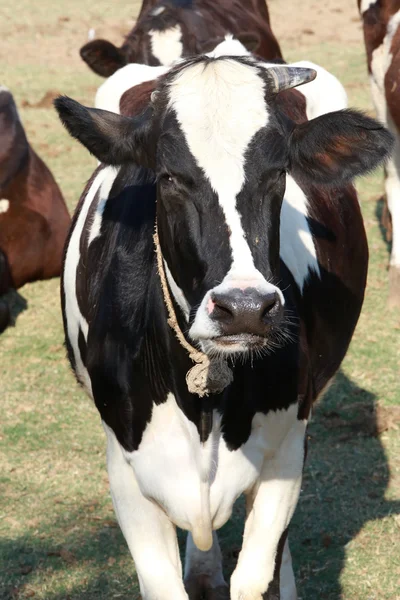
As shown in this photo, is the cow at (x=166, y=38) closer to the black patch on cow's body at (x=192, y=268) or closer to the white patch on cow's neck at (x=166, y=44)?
the white patch on cow's neck at (x=166, y=44)

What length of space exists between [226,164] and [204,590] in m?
1.97

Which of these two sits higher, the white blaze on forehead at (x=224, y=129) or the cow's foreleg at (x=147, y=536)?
the white blaze on forehead at (x=224, y=129)

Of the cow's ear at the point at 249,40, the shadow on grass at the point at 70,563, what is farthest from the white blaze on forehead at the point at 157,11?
the shadow on grass at the point at 70,563

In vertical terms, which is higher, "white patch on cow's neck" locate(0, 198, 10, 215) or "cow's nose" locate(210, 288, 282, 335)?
"cow's nose" locate(210, 288, 282, 335)

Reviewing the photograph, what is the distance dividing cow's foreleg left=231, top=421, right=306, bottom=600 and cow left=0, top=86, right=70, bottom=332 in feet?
14.7

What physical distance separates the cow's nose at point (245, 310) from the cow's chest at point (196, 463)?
2.14 ft

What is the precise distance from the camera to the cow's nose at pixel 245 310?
8.37ft

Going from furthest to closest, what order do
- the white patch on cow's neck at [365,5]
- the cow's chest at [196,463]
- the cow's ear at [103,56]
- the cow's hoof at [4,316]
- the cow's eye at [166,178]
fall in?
1. the cow's ear at [103,56]
2. the white patch on cow's neck at [365,5]
3. the cow's hoof at [4,316]
4. the cow's chest at [196,463]
5. the cow's eye at [166,178]

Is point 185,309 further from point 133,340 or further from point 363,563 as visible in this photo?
point 363,563

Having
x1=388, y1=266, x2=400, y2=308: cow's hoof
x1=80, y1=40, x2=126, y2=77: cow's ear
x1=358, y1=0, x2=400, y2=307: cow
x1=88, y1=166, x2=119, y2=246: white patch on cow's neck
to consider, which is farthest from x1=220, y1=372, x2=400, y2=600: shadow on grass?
x1=80, y1=40, x2=126, y2=77: cow's ear

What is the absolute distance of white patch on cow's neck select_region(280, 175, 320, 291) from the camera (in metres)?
3.52

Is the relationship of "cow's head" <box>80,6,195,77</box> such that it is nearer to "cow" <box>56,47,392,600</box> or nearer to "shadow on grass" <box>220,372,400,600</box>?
→ "shadow on grass" <box>220,372,400,600</box>

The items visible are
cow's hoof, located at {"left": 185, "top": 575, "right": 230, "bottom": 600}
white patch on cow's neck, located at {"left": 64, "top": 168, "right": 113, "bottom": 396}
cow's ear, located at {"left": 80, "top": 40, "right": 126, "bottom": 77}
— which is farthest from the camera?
cow's ear, located at {"left": 80, "top": 40, "right": 126, "bottom": 77}

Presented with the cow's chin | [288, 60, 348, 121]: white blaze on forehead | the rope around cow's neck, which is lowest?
the rope around cow's neck
